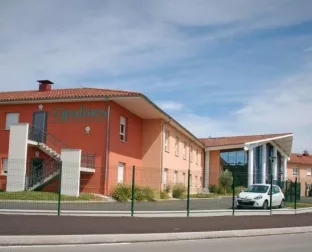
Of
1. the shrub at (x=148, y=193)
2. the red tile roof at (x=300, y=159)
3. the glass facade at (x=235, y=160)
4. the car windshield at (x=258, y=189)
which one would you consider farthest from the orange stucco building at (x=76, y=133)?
the red tile roof at (x=300, y=159)

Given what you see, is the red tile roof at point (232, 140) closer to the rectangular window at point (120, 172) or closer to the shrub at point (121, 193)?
the rectangular window at point (120, 172)

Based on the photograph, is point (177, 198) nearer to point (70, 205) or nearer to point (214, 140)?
point (70, 205)

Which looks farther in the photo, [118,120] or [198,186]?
[198,186]

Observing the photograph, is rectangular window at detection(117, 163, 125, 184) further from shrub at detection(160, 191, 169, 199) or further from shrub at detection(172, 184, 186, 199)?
shrub at detection(172, 184, 186, 199)

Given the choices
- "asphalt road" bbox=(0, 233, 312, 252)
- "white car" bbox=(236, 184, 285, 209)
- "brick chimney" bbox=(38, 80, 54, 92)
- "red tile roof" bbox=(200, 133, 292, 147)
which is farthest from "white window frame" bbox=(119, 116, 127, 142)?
"red tile roof" bbox=(200, 133, 292, 147)

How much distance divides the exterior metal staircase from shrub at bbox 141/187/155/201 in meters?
3.67

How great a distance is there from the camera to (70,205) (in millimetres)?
18250

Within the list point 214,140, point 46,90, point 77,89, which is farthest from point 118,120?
point 214,140

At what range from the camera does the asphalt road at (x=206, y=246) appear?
364 inches

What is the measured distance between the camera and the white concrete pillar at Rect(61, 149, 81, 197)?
22688 mm

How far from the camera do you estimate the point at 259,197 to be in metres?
22.4

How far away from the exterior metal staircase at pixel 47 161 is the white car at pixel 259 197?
9.10 meters

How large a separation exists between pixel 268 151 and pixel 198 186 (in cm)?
1414

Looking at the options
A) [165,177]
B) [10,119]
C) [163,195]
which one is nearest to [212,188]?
[165,177]
